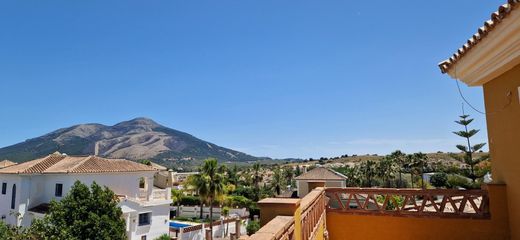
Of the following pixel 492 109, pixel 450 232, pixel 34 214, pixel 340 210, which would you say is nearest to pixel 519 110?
pixel 492 109

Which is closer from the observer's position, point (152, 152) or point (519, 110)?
point (519, 110)

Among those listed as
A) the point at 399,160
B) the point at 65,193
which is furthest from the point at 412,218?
the point at 399,160

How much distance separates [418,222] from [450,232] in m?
0.49

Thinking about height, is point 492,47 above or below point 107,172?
above

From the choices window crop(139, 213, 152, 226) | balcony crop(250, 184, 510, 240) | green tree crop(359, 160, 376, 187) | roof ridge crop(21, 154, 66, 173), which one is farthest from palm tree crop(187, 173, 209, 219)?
green tree crop(359, 160, 376, 187)

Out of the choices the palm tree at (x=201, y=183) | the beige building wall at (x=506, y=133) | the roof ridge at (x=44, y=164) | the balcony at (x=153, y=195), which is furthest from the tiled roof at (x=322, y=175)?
the beige building wall at (x=506, y=133)

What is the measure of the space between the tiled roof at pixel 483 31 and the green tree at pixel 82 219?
1471cm

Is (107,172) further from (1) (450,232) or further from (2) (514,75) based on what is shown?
(2) (514,75)

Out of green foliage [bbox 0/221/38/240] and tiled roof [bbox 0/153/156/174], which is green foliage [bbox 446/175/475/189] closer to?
tiled roof [bbox 0/153/156/174]

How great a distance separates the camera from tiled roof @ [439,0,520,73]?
10.2 feet

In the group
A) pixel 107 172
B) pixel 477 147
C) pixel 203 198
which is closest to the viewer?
pixel 107 172

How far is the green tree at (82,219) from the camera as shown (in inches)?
565

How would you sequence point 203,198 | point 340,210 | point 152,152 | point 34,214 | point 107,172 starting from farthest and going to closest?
point 152,152
point 203,198
point 107,172
point 34,214
point 340,210

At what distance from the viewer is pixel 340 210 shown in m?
6.46
